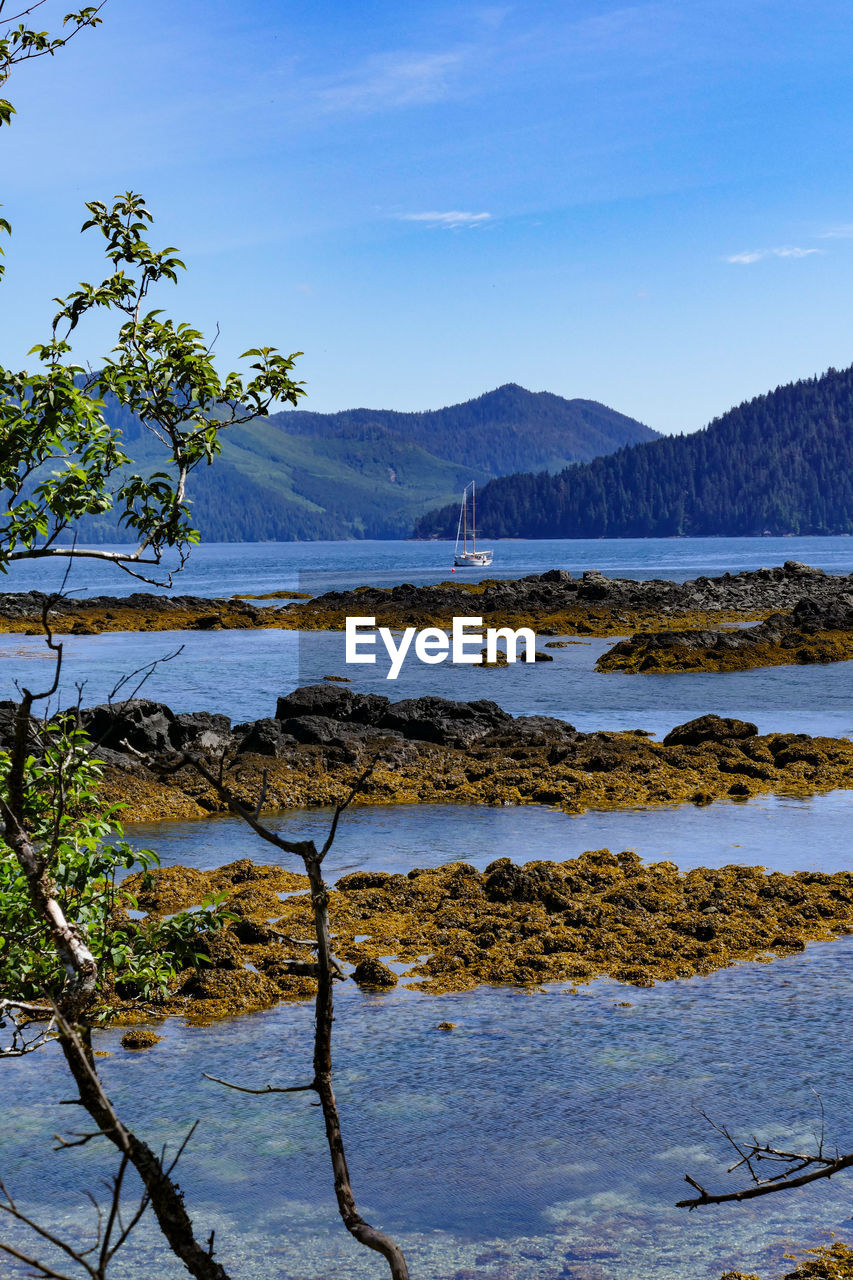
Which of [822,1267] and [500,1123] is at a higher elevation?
[822,1267]

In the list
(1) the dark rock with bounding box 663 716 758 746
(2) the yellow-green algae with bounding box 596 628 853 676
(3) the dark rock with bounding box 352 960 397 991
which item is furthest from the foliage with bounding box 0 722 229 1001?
(2) the yellow-green algae with bounding box 596 628 853 676

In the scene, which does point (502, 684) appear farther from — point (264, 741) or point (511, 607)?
point (511, 607)

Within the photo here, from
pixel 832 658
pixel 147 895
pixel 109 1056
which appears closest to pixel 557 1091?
pixel 109 1056

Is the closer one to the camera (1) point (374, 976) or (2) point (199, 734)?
(1) point (374, 976)

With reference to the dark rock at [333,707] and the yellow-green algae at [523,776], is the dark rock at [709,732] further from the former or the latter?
the dark rock at [333,707]

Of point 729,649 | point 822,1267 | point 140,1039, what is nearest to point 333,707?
point 140,1039

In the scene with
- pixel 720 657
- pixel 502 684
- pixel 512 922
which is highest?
pixel 720 657

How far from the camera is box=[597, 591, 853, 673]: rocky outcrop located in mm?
50656

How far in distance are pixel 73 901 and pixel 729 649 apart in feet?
159

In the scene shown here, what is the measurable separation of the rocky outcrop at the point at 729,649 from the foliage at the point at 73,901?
44.2 meters

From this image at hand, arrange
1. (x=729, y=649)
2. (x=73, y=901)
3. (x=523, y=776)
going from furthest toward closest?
(x=729, y=649) → (x=523, y=776) → (x=73, y=901)

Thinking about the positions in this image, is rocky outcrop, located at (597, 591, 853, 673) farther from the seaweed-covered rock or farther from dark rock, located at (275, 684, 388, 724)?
the seaweed-covered rock

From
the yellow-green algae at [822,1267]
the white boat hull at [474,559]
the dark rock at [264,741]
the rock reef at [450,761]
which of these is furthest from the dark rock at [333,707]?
the white boat hull at [474,559]

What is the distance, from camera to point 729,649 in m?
52.6
